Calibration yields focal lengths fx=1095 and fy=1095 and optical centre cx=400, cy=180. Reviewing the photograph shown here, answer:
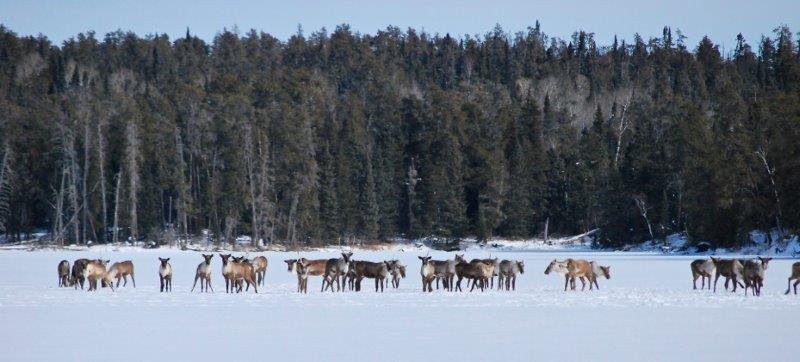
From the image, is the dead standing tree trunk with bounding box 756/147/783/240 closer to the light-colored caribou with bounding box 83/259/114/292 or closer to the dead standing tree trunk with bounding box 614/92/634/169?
the dead standing tree trunk with bounding box 614/92/634/169

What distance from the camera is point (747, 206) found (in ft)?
226

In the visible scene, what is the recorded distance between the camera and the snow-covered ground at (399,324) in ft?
54.6

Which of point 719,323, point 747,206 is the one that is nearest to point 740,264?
point 719,323

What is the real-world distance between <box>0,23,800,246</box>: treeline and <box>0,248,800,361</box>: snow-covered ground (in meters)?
45.3

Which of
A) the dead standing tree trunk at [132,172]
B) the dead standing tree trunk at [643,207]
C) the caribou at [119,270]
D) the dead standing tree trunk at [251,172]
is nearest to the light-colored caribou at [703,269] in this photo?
the caribou at [119,270]

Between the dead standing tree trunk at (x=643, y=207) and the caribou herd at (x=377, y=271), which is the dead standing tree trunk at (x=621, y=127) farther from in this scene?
the caribou herd at (x=377, y=271)

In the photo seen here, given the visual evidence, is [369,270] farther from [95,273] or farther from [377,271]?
[95,273]

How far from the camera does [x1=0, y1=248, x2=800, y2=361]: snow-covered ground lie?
16641 millimetres

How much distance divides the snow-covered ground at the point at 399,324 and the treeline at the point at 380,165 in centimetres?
4525

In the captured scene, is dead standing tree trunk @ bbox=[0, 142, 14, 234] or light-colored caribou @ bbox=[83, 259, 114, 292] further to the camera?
dead standing tree trunk @ bbox=[0, 142, 14, 234]

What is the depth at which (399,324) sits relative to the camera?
20953 millimetres

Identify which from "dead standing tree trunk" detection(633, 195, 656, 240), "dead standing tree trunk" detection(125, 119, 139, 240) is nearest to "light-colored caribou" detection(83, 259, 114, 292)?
"dead standing tree trunk" detection(125, 119, 139, 240)

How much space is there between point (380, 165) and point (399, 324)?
77.7 m

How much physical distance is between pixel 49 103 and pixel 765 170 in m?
61.7
